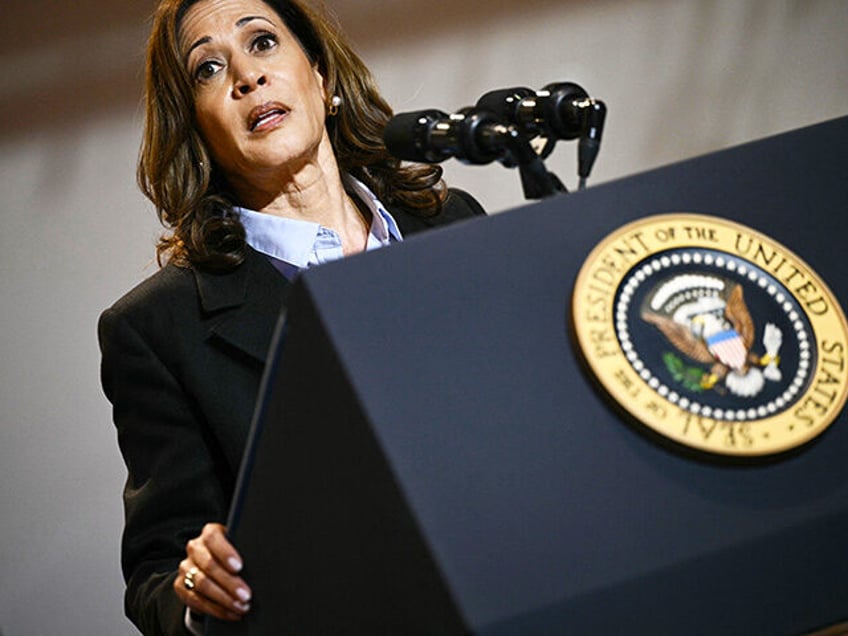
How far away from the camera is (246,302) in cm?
164

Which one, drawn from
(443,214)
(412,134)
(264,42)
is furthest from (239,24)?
(412,134)

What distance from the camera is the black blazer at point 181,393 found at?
1.57 m

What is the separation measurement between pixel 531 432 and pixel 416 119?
0.38 meters

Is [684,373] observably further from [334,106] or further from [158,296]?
[334,106]

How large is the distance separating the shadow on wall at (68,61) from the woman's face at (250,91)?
0.79 meters

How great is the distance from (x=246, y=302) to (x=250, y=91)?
0.29 m

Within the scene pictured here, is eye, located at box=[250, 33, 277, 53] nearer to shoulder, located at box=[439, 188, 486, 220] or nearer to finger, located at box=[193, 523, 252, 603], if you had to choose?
shoulder, located at box=[439, 188, 486, 220]

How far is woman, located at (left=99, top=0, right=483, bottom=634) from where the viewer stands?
1587 millimetres

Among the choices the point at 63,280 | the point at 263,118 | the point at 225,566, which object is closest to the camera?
→ the point at 225,566

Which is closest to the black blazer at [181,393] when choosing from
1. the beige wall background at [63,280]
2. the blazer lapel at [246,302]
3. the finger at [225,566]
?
the blazer lapel at [246,302]

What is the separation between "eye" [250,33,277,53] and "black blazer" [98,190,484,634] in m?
0.31

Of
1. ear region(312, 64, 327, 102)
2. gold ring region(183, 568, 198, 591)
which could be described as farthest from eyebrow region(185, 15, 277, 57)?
gold ring region(183, 568, 198, 591)

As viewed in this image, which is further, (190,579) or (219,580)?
(190,579)

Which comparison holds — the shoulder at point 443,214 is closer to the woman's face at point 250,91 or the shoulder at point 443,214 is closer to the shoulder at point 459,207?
the shoulder at point 459,207
